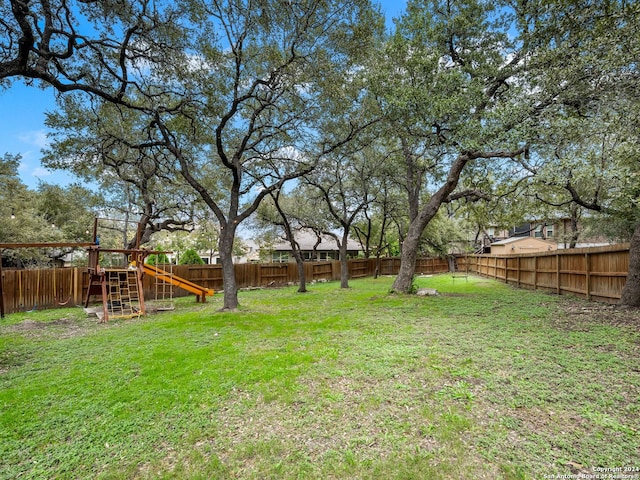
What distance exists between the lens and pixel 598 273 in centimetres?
781

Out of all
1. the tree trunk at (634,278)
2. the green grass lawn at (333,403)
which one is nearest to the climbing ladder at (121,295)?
the green grass lawn at (333,403)

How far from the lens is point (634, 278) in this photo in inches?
248

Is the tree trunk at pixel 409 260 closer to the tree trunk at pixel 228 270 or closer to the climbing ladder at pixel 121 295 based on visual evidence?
the tree trunk at pixel 228 270

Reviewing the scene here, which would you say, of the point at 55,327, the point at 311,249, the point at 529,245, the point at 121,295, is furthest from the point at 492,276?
the point at 55,327

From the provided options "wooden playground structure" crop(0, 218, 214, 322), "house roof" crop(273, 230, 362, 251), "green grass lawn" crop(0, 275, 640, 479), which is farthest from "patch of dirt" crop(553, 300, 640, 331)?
"house roof" crop(273, 230, 362, 251)

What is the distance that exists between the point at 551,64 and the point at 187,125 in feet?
28.4

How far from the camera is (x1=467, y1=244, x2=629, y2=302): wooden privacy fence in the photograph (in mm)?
7301

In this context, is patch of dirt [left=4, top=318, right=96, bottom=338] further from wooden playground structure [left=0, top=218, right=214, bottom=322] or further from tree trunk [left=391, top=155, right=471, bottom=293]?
tree trunk [left=391, top=155, right=471, bottom=293]

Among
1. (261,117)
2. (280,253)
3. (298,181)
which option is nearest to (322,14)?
(261,117)

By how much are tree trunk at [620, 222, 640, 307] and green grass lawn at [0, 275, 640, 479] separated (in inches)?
43.7

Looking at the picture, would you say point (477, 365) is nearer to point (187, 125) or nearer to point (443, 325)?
point (443, 325)

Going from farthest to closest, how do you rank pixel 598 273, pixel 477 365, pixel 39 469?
pixel 598 273 → pixel 477 365 → pixel 39 469

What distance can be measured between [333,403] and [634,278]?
7109 millimetres

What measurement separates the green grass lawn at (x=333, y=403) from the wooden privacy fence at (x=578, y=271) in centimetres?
233
